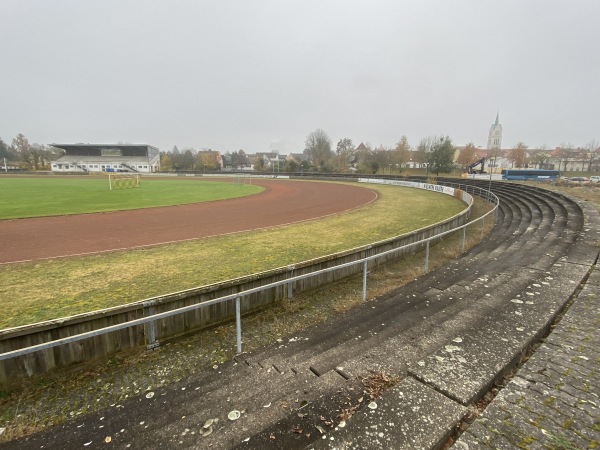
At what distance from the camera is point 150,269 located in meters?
9.20

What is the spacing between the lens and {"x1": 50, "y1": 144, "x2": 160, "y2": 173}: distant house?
90.9 metres

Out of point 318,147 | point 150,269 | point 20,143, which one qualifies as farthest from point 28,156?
point 150,269

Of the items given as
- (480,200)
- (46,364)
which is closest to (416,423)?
(46,364)

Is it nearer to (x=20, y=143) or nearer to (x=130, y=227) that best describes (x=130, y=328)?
(x=130, y=227)

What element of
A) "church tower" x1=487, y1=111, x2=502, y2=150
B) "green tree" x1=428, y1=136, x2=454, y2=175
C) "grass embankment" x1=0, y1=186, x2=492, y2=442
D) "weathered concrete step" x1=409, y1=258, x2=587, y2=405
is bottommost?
"grass embankment" x1=0, y1=186, x2=492, y2=442

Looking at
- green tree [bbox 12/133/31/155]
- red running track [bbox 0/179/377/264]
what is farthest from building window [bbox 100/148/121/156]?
red running track [bbox 0/179/377/264]

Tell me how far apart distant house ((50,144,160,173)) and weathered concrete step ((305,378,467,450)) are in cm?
10421

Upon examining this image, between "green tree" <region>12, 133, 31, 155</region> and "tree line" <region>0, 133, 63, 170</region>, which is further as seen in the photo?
"green tree" <region>12, 133, 31, 155</region>

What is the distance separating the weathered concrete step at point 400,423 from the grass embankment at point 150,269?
5.71 m

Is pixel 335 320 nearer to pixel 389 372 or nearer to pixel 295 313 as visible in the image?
pixel 295 313

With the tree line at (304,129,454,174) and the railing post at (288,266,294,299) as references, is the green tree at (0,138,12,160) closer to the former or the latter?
the tree line at (304,129,454,174)

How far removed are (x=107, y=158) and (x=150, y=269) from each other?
353ft

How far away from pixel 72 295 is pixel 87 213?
14.8m

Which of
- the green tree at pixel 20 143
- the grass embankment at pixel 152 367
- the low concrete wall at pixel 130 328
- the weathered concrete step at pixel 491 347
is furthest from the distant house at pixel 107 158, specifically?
the weathered concrete step at pixel 491 347
